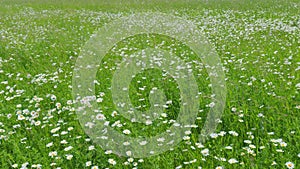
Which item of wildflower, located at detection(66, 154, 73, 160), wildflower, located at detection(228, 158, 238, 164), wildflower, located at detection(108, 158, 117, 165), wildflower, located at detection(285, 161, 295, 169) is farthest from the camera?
wildflower, located at detection(66, 154, 73, 160)

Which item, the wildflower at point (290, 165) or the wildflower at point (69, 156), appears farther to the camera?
the wildflower at point (69, 156)

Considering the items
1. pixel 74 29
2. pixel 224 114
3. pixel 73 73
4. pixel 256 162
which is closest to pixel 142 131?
pixel 224 114

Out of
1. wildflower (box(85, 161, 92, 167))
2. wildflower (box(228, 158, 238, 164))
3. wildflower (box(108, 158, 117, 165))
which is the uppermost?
wildflower (box(228, 158, 238, 164))

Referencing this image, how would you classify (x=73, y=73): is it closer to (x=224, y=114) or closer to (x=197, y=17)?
(x=224, y=114)

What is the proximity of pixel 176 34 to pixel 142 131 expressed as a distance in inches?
272

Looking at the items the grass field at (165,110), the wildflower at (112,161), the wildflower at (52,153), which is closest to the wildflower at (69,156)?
the grass field at (165,110)

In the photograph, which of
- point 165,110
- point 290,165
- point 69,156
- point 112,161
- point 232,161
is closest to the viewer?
point 290,165

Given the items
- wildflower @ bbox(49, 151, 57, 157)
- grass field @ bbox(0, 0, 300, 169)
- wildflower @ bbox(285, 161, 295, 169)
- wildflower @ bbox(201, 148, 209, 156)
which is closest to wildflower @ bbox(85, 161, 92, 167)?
grass field @ bbox(0, 0, 300, 169)

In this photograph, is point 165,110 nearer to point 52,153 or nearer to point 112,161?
point 112,161

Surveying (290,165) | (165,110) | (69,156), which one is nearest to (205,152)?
(290,165)

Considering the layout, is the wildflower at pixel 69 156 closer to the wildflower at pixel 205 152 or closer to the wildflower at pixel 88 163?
the wildflower at pixel 88 163

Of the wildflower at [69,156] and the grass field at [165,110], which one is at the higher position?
the grass field at [165,110]

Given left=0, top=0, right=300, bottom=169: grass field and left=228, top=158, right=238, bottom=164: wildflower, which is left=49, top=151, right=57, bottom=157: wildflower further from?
left=228, top=158, right=238, bottom=164: wildflower

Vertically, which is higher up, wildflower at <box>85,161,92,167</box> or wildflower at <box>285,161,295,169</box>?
wildflower at <box>285,161,295,169</box>
